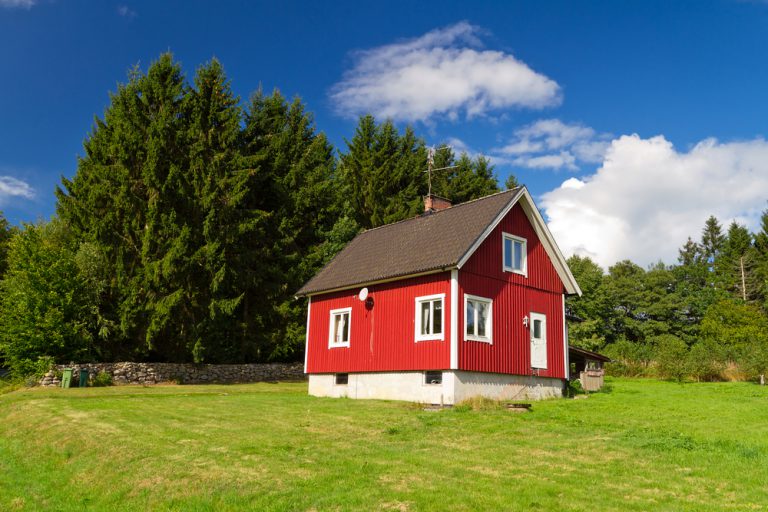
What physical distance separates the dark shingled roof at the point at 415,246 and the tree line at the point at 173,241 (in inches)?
376

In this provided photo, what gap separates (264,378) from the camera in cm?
3406

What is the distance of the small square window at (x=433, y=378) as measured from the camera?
63.1 feet

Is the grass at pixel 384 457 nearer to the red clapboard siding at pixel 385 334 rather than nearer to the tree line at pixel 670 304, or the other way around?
the red clapboard siding at pixel 385 334

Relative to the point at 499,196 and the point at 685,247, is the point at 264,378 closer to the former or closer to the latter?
the point at 499,196

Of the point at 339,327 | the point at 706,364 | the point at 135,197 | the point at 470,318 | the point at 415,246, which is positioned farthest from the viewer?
the point at 135,197

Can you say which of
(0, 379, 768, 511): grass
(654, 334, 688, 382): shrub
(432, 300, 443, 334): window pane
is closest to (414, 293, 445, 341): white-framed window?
(432, 300, 443, 334): window pane

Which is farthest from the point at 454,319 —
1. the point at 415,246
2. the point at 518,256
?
the point at 518,256

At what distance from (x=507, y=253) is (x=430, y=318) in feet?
13.3

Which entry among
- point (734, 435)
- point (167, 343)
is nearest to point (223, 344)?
point (167, 343)

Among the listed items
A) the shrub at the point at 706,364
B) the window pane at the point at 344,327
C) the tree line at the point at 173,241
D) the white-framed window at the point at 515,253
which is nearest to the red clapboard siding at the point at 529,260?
the white-framed window at the point at 515,253

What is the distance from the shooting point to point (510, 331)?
20.8 metres

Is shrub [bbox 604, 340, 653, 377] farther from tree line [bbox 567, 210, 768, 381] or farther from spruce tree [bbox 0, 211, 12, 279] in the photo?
spruce tree [bbox 0, 211, 12, 279]

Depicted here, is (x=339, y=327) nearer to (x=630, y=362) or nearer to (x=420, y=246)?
(x=420, y=246)

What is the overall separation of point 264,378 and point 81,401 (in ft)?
48.1
